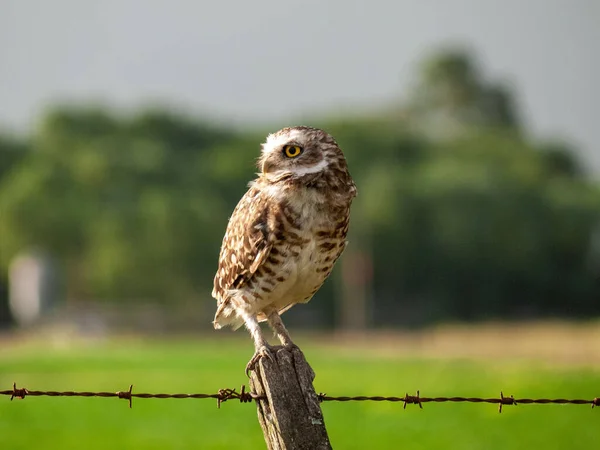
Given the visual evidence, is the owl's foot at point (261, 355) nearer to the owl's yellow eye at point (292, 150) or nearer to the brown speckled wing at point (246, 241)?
the brown speckled wing at point (246, 241)

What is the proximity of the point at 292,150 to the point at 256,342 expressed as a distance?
81cm

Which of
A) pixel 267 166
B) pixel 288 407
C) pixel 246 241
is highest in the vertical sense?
pixel 267 166

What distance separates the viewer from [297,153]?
4809 millimetres

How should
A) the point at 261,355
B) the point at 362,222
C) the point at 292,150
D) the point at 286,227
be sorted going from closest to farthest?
the point at 261,355, the point at 292,150, the point at 286,227, the point at 362,222

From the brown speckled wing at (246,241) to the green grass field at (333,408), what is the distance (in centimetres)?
1322

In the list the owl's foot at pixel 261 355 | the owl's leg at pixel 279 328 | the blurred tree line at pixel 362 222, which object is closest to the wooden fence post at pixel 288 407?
the owl's foot at pixel 261 355

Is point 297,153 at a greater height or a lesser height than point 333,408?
greater

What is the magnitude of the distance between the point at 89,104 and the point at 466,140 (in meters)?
31.8

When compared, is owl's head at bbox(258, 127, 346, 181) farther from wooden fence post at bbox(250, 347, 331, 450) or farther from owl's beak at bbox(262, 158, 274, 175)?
wooden fence post at bbox(250, 347, 331, 450)

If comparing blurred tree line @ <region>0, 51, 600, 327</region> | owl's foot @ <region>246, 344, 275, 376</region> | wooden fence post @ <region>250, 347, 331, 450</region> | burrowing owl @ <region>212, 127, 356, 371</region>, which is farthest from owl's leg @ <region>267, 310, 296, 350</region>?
blurred tree line @ <region>0, 51, 600, 327</region>

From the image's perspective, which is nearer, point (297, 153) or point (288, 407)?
point (288, 407)

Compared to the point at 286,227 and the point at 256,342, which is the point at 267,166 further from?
the point at 256,342

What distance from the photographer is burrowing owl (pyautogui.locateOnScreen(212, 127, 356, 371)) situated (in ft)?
15.8

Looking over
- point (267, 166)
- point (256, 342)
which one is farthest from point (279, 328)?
point (267, 166)
